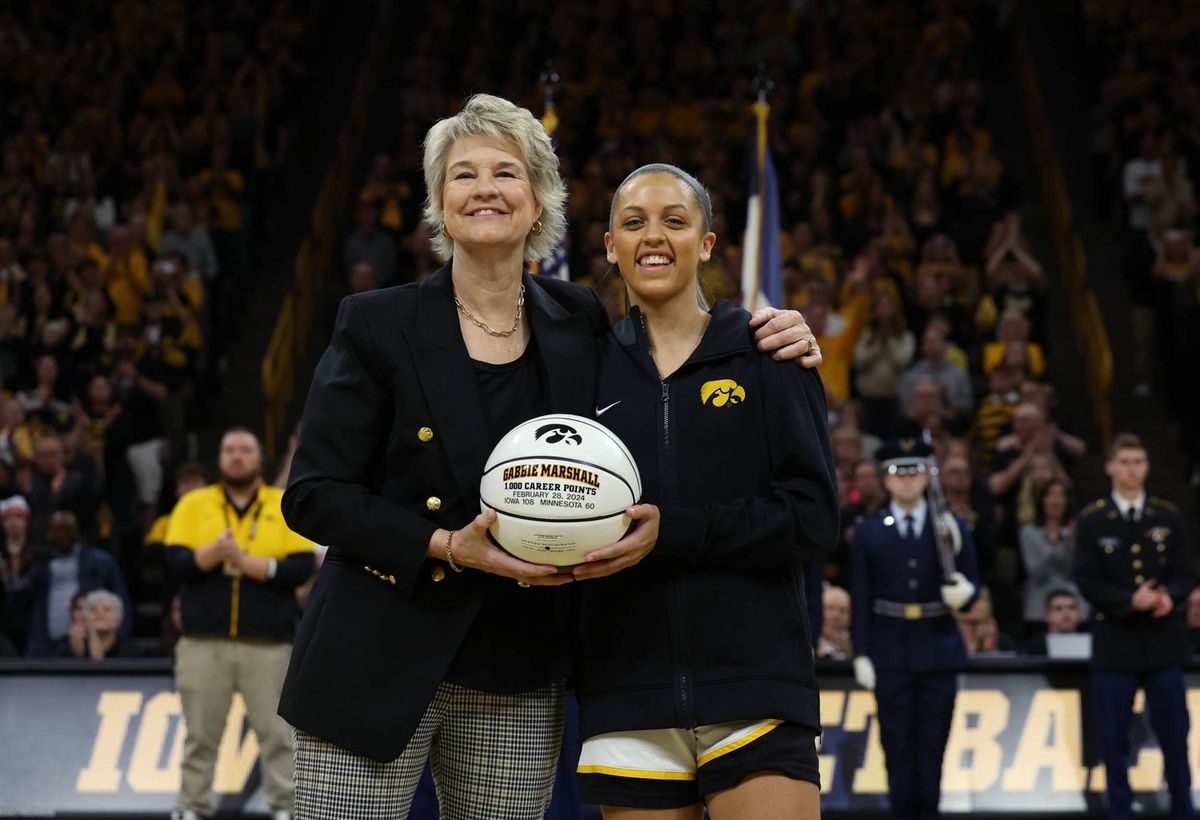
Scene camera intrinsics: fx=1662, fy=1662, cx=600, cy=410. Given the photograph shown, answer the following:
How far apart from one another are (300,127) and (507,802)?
1644cm

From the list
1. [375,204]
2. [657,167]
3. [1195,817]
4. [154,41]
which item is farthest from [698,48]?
[657,167]

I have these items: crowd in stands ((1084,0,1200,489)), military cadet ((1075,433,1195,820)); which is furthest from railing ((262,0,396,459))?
crowd in stands ((1084,0,1200,489))

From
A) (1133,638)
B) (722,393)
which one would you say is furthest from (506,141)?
(1133,638)

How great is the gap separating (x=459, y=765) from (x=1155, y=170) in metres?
13.7

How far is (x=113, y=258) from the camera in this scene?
49.1 ft

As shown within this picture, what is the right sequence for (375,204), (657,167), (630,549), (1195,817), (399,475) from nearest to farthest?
1. (630,549)
2. (399,475)
3. (657,167)
4. (1195,817)
5. (375,204)

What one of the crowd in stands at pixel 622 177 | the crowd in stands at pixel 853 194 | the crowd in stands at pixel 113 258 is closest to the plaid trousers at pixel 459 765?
the crowd in stands at pixel 622 177

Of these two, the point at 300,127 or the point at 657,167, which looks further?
the point at 300,127

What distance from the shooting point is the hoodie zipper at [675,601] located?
11.9 feet

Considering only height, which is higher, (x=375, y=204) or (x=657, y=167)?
(x=375, y=204)

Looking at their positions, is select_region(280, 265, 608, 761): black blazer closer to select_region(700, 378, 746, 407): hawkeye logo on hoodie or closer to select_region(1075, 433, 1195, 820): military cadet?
select_region(700, 378, 746, 407): hawkeye logo on hoodie

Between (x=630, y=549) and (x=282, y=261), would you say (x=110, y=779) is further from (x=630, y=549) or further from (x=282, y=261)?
(x=282, y=261)

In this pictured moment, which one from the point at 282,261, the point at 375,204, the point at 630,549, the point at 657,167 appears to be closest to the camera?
the point at 630,549

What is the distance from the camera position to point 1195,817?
30.7ft
